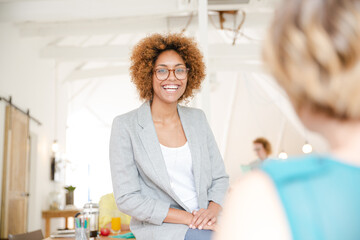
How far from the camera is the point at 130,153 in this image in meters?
1.69

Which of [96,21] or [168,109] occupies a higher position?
[96,21]

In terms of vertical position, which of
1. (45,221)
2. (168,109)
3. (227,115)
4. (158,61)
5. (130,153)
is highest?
(227,115)

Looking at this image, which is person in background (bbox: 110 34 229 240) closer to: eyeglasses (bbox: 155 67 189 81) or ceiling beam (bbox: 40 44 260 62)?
eyeglasses (bbox: 155 67 189 81)

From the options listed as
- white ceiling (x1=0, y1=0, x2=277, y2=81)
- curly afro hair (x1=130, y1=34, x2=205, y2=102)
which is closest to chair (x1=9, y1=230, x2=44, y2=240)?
curly afro hair (x1=130, y1=34, x2=205, y2=102)

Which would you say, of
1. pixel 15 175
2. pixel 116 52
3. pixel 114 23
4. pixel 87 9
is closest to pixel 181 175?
pixel 87 9

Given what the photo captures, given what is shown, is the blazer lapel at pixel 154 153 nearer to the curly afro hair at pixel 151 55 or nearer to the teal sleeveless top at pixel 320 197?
the curly afro hair at pixel 151 55

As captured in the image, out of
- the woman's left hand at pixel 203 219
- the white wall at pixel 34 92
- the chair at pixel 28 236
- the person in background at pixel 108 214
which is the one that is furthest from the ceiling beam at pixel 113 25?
the woman's left hand at pixel 203 219

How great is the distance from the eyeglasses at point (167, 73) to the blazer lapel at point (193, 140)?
0.47 feet

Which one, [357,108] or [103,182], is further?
[103,182]

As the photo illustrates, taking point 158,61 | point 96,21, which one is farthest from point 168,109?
point 96,21

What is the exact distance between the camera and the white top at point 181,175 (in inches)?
67.0

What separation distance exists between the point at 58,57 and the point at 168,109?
651 centimetres

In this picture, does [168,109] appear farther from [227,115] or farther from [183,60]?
[227,115]

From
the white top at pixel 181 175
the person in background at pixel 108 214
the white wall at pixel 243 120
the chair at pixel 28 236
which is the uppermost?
the white wall at pixel 243 120
